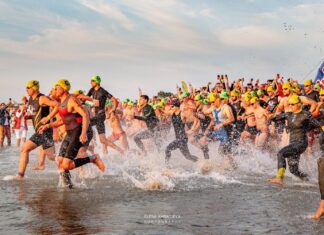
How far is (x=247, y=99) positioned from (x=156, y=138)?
114 inches

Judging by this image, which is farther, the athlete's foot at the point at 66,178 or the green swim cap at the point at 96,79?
the green swim cap at the point at 96,79

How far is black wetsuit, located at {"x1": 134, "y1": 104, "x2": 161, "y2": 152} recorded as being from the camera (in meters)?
13.3

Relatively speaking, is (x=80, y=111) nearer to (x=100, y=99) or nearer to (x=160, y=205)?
(x=160, y=205)

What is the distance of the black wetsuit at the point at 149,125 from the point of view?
13289mm

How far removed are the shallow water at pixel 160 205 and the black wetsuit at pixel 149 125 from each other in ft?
9.28

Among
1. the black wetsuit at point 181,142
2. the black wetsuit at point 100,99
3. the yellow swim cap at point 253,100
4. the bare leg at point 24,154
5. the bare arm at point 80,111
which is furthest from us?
the yellow swim cap at point 253,100

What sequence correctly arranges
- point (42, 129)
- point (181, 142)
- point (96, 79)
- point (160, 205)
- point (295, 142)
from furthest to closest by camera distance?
point (181, 142) < point (96, 79) < point (295, 142) < point (42, 129) < point (160, 205)

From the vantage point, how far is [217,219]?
587cm

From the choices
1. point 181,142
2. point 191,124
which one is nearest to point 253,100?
point 191,124

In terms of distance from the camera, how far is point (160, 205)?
6766 mm

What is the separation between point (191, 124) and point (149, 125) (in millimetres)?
1324

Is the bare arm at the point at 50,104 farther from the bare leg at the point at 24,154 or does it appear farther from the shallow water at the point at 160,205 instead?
the shallow water at the point at 160,205

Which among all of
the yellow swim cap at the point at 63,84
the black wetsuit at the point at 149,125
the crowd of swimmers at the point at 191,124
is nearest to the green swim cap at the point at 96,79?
the crowd of swimmers at the point at 191,124

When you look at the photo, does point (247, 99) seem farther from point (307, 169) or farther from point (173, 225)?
point (173, 225)
